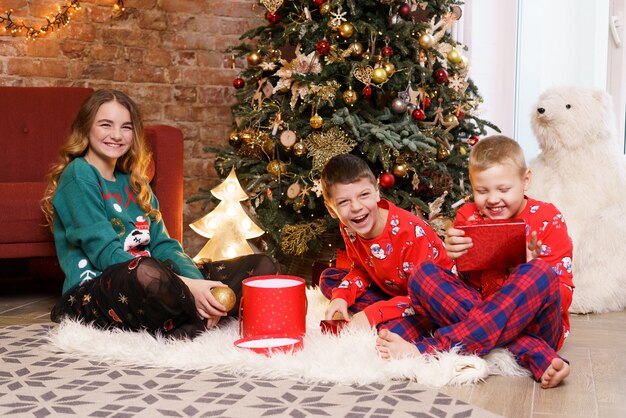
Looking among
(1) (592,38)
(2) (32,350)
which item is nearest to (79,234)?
(2) (32,350)

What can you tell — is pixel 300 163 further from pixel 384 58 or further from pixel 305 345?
pixel 305 345

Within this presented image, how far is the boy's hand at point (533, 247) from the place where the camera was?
1.96 m

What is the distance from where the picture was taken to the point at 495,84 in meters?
4.41

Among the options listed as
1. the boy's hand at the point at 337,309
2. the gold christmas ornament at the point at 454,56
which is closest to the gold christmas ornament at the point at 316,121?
the gold christmas ornament at the point at 454,56

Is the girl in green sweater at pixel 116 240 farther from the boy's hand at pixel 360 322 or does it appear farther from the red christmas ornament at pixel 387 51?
the red christmas ornament at pixel 387 51

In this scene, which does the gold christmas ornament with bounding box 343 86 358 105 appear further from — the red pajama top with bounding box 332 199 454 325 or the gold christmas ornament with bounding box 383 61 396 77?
the red pajama top with bounding box 332 199 454 325

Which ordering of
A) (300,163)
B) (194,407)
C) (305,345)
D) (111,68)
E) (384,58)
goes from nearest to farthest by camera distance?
1. (194,407)
2. (305,345)
3. (384,58)
4. (300,163)
5. (111,68)

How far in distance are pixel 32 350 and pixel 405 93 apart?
6.49 ft

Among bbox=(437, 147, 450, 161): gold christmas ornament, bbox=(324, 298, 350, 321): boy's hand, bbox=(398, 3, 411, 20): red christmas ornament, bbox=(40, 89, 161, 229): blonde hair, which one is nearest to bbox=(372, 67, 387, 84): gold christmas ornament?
bbox=(398, 3, 411, 20): red christmas ornament

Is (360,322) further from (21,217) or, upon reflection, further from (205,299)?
(21,217)

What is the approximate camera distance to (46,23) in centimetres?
394

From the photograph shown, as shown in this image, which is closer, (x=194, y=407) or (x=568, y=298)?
(x=194, y=407)

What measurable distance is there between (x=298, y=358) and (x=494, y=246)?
607 millimetres

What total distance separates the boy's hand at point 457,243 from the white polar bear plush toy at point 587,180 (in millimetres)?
1242
